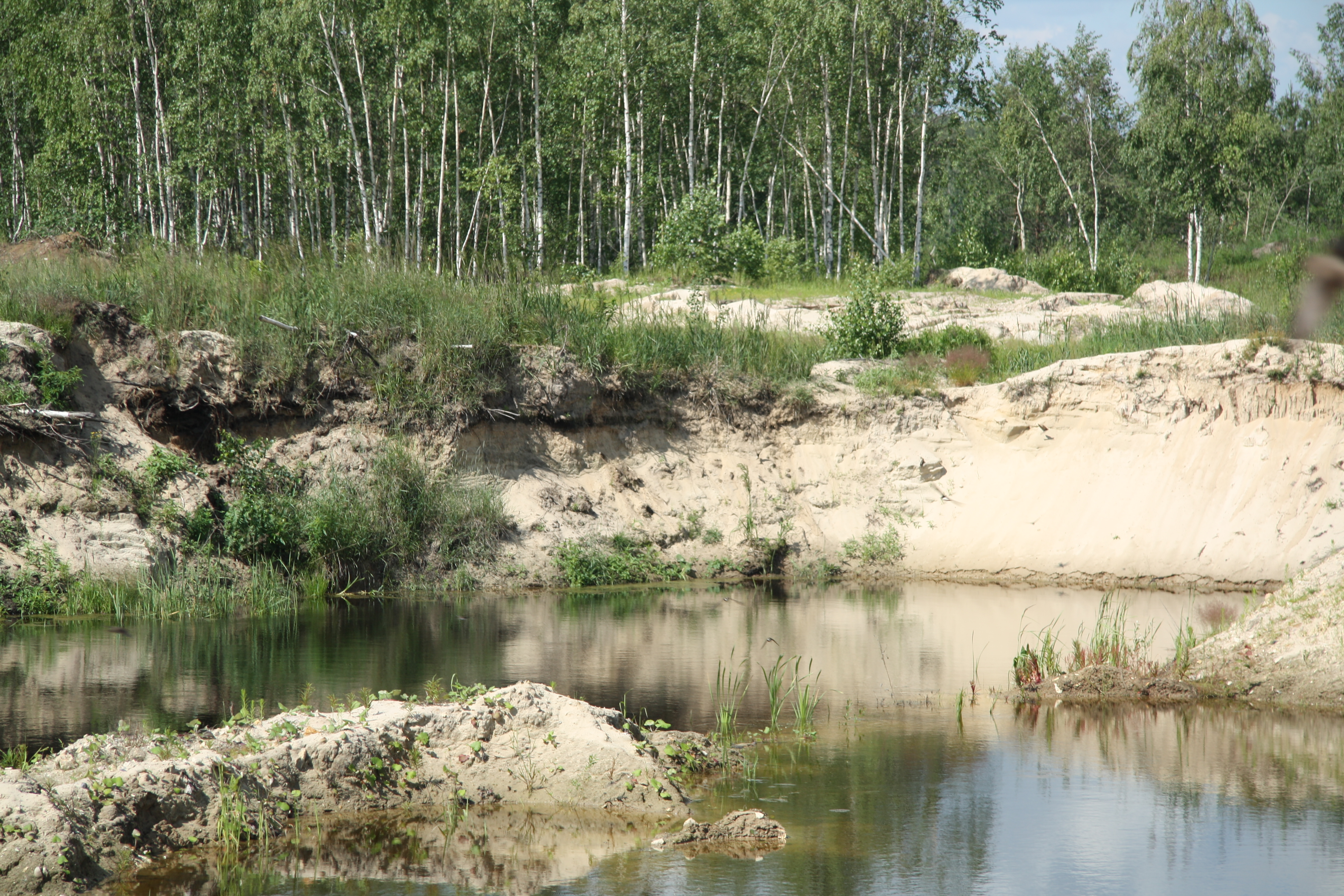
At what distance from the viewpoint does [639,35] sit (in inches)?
1539

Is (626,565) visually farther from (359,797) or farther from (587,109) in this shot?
(587,109)

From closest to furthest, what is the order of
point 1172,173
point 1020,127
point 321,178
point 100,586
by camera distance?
point 100,586 < point 1172,173 < point 321,178 < point 1020,127

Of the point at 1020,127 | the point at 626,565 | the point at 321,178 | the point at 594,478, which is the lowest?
the point at 626,565

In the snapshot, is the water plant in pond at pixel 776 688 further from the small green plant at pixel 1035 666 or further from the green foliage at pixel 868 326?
the green foliage at pixel 868 326

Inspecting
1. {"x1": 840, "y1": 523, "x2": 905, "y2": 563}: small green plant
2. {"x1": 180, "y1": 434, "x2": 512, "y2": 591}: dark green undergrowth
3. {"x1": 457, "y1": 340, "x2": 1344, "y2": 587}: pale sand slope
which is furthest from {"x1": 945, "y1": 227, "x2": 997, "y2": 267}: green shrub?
{"x1": 180, "y1": 434, "x2": 512, "y2": 591}: dark green undergrowth

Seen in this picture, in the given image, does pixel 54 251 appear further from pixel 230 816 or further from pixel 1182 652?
pixel 1182 652

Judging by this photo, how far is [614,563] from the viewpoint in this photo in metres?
21.1

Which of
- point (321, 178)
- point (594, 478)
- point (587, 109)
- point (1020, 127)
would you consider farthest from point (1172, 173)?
point (321, 178)

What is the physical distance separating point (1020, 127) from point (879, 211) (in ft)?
54.5

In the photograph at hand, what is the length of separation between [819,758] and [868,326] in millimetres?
17029

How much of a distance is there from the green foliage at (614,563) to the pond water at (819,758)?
3.97 meters

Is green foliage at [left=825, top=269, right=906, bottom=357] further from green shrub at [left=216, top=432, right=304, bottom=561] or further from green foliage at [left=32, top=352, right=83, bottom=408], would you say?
green foliage at [left=32, top=352, right=83, bottom=408]

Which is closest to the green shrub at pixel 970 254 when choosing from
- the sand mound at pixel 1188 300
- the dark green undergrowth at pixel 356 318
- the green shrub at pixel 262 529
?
the sand mound at pixel 1188 300

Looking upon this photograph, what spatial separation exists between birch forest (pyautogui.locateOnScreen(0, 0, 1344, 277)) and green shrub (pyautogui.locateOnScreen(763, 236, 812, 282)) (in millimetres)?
2103
